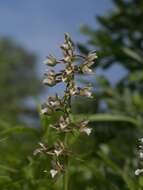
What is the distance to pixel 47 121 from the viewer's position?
4.02 m

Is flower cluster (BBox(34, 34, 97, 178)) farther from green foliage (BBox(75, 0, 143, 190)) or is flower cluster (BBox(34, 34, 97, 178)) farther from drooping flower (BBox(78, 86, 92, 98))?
green foliage (BBox(75, 0, 143, 190))

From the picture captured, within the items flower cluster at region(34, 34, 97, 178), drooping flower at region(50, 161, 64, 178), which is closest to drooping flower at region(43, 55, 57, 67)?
flower cluster at region(34, 34, 97, 178)

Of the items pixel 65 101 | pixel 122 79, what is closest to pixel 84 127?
pixel 65 101

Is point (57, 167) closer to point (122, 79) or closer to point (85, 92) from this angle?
point (85, 92)

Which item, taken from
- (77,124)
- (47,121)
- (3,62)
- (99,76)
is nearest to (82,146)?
(99,76)

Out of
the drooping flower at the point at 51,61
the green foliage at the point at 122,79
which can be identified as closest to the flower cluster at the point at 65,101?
the drooping flower at the point at 51,61

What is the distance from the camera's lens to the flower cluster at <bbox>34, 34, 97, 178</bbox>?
8.76 ft

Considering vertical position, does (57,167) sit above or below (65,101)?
below

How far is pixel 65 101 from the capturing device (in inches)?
108

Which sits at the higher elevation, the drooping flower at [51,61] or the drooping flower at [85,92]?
the drooping flower at [51,61]

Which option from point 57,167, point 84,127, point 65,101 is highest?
point 65,101

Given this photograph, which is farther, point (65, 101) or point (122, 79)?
point (122, 79)

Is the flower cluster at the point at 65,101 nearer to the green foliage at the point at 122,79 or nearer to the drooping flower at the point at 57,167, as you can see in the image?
the drooping flower at the point at 57,167

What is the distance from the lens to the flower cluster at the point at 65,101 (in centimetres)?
267
